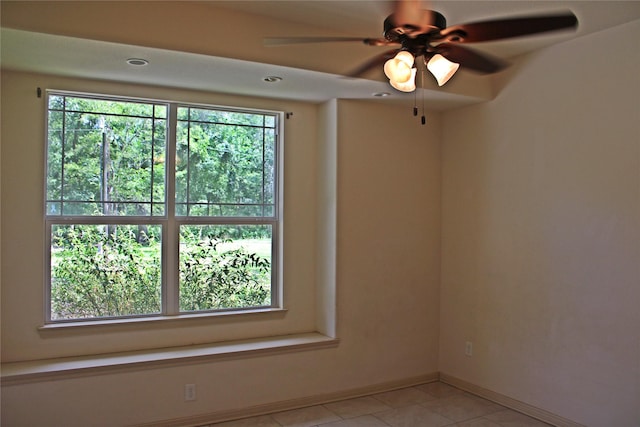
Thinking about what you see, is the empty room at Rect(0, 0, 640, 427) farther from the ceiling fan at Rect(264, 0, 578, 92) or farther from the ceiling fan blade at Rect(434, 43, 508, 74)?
the ceiling fan at Rect(264, 0, 578, 92)

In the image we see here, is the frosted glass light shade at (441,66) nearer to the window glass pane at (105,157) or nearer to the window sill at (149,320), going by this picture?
the window glass pane at (105,157)

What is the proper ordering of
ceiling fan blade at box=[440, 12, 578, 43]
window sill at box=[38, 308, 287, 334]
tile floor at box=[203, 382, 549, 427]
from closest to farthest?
ceiling fan blade at box=[440, 12, 578, 43]
window sill at box=[38, 308, 287, 334]
tile floor at box=[203, 382, 549, 427]

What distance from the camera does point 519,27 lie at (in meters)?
2.09

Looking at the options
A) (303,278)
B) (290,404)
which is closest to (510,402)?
(290,404)

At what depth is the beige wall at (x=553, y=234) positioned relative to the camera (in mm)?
3232

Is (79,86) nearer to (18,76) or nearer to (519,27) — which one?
(18,76)

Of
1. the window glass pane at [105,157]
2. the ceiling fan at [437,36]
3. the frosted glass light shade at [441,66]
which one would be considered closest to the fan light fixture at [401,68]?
the ceiling fan at [437,36]

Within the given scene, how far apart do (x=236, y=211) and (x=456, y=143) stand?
2.05 meters

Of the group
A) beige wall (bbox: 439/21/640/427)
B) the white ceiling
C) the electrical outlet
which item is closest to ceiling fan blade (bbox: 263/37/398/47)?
the white ceiling

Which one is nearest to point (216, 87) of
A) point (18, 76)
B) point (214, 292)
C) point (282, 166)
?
point (282, 166)

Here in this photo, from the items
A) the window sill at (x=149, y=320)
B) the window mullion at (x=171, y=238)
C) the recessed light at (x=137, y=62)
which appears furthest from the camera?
the window mullion at (x=171, y=238)

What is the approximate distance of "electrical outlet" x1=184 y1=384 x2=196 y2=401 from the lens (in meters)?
3.57

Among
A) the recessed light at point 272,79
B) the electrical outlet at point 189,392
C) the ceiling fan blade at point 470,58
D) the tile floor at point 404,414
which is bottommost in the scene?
the tile floor at point 404,414

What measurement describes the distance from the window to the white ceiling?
1.13 feet
